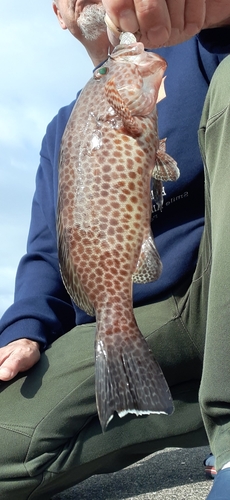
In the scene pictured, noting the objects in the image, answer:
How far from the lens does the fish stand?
186 cm

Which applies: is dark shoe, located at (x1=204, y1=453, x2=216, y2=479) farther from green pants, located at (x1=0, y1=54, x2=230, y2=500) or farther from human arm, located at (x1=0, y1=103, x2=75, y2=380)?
human arm, located at (x1=0, y1=103, x2=75, y2=380)

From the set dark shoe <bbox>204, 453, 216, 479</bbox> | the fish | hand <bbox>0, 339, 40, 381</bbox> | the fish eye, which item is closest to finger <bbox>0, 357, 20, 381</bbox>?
hand <bbox>0, 339, 40, 381</bbox>

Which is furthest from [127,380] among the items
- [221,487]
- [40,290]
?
[40,290]

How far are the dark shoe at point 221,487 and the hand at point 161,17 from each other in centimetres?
131

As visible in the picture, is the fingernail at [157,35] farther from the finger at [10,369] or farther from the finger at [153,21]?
the finger at [10,369]

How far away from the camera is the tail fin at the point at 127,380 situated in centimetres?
178

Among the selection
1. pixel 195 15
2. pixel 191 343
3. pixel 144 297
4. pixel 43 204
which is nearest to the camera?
pixel 195 15

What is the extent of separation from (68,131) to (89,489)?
71.5 inches

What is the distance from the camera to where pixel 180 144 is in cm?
288

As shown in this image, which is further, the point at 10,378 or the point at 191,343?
the point at 10,378

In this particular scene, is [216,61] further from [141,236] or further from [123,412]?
[123,412]

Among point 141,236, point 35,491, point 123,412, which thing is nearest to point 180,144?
point 141,236

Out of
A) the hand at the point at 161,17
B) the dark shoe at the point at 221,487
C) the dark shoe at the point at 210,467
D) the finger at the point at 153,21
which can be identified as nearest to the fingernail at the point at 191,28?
the hand at the point at 161,17

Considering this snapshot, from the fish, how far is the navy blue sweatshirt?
87cm
